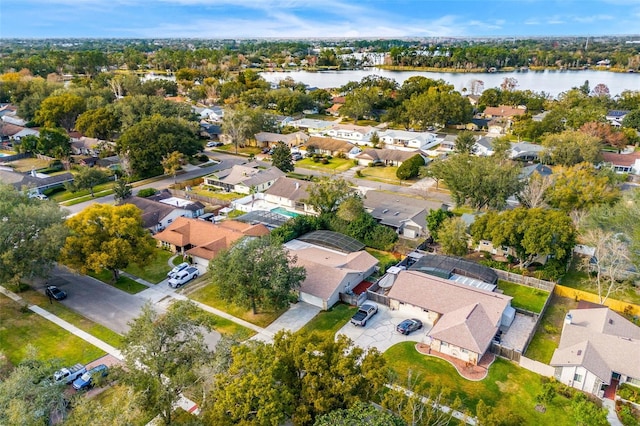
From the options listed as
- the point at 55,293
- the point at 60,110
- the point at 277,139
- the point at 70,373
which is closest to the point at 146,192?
the point at 55,293

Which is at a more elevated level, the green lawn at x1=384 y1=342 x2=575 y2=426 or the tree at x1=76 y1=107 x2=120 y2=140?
the tree at x1=76 y1=107 x2=120 y2=140

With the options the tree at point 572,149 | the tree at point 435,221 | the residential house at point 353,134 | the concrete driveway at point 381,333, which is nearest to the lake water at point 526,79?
the residential house at point 353,134

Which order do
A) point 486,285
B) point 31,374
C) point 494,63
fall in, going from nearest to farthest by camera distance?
point 31,374, point 486,285, point 494,63

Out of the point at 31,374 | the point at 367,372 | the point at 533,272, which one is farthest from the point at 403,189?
the point at 31,374

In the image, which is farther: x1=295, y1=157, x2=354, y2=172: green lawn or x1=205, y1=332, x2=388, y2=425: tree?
x1=295, y1=157, x2=354, y2=172: green lawn

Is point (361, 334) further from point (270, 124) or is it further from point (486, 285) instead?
point (270, 124)

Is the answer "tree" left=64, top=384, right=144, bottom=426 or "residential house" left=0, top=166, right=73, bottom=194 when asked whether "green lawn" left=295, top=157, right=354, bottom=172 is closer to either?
"residential house" left=0, top=166, right=73, bottom=194

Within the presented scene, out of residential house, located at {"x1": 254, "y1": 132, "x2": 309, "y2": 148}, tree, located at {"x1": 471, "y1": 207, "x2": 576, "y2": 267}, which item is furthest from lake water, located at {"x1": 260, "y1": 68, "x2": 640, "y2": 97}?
tree, located at {"x1": 471, "y1": 207, "x2": 576, "y2": 267}

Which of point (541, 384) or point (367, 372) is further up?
point (367, 372)
